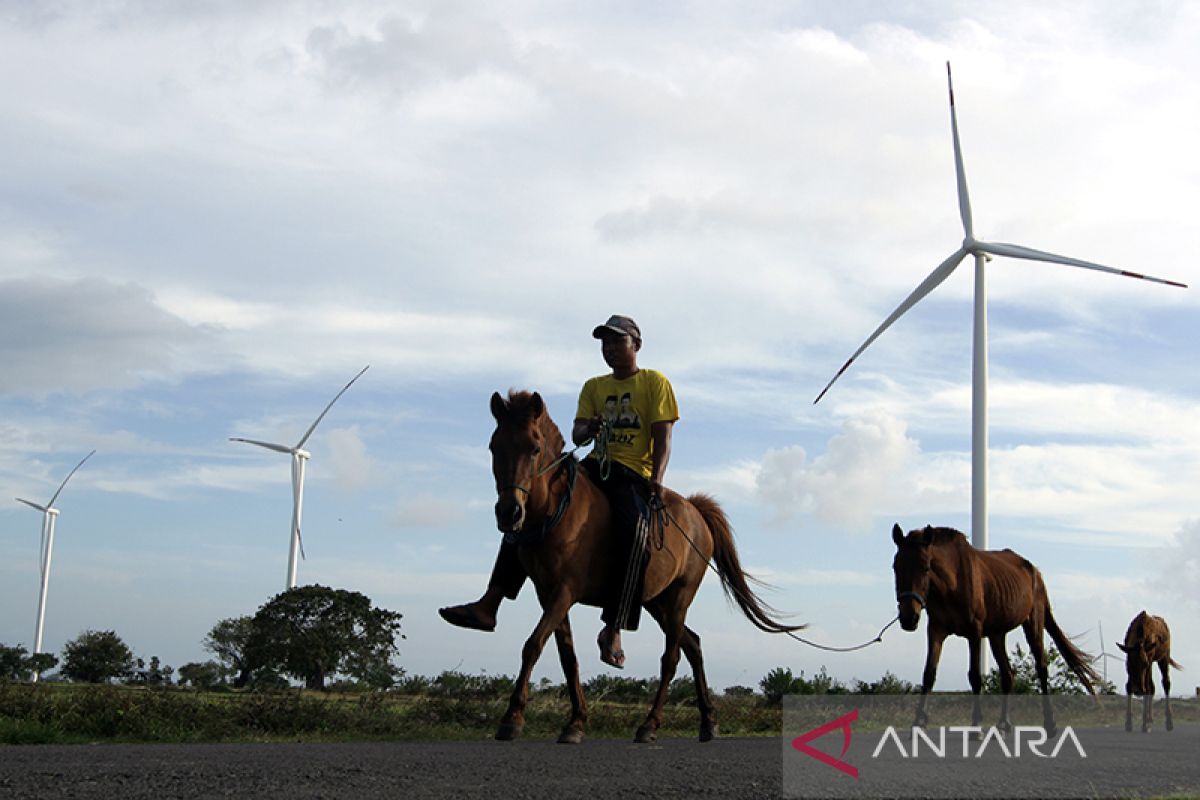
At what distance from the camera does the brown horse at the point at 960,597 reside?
41.2ft

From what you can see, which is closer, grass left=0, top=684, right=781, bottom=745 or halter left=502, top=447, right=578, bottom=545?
halter left=502, top=447, right=578, bottom=545

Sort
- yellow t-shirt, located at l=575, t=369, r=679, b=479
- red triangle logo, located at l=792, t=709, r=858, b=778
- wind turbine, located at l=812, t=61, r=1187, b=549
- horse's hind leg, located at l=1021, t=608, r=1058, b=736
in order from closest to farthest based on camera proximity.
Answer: red triangle logo, located at l=792, t=709, r=858, b=778, yellow t-shirt, located at l=575, t=369, r=679, b=479, horse's hind leg, located at l=1021, t=608, r=1058, b=736, wind turbine, located at l=812, t=61, r=1187, b=549

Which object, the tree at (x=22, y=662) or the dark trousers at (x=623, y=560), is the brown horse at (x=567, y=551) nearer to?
the dark trousers at (x=623, y=560)

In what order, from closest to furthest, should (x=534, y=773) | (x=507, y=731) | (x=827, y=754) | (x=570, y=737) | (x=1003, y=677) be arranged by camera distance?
(x=534, y=773)
(x=827, y=754)
(x=507, y=731)
(x=570, y=737)
(x=1003, y=677)

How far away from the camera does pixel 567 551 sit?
975 centimetres

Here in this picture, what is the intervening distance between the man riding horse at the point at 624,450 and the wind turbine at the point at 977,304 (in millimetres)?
15185

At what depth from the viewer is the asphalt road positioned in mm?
6254

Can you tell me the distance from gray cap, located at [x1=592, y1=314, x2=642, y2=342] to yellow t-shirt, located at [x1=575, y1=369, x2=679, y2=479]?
0.36 meters

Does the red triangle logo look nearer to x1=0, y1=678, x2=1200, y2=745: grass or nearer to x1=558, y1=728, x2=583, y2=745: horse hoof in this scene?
x1=0, y1=678, x2=1200, y2=745: grass

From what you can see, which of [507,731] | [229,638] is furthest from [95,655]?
[507,731]

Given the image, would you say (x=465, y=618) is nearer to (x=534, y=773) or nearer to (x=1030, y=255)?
(x=534, y=773)

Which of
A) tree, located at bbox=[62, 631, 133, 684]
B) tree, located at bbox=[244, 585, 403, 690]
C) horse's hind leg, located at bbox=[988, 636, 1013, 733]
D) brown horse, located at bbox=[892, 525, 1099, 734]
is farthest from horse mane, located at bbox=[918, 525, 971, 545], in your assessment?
tree, located at bbox=[62, 631, 133, 684]

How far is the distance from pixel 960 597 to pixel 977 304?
52.0 feet

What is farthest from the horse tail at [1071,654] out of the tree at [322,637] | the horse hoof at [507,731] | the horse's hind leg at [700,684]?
the tree at [322,637]
